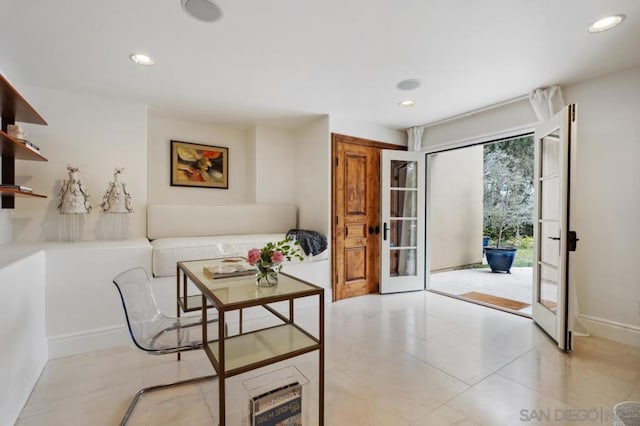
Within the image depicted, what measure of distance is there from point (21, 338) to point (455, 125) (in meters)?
4.60

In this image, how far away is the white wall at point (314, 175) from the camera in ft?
12.6

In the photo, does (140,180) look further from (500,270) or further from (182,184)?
(500,270)

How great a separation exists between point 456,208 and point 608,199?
3.49 meters

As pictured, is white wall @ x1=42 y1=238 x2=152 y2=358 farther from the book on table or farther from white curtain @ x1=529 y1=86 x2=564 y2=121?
white curtain @ x1=529 y1=86 x2=564 y2=121

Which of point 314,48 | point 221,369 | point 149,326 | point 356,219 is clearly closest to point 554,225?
point 356,219

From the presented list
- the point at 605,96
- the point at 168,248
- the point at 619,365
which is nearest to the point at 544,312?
the point at 619,365

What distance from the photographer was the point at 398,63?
248 cm

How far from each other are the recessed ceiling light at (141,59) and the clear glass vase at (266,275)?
1.92m

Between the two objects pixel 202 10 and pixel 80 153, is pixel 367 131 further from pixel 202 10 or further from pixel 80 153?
pixel 80 153

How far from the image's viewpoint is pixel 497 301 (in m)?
3.93

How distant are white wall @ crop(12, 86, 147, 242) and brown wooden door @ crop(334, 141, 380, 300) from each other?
7.53 feet

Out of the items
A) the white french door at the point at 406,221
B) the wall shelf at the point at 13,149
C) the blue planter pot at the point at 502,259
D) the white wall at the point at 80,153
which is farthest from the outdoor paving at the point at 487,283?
the wall shelf at the point at 13,149

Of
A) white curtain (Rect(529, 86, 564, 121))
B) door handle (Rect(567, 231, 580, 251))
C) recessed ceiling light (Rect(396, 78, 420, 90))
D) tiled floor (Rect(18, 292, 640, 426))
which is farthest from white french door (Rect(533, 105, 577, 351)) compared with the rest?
recessed ceiling light (Rect(396, 78, 420, 90))

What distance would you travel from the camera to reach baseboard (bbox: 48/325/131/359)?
7.85 feet
